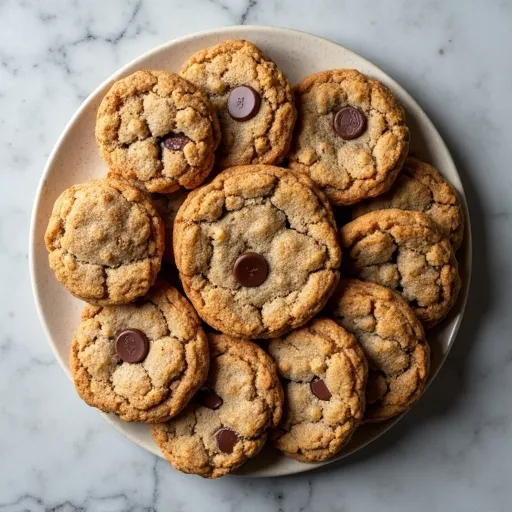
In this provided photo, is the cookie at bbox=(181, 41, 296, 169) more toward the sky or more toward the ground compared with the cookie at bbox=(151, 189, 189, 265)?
more toward the sky

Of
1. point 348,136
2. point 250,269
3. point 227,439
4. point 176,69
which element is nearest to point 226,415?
point 227,439

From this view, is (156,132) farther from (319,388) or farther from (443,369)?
(443,369)

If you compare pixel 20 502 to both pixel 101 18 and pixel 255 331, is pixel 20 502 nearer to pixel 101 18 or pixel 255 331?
pixel 255 331

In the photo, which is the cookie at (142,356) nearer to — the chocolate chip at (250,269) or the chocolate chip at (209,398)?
the chocolate chip at (209,398)

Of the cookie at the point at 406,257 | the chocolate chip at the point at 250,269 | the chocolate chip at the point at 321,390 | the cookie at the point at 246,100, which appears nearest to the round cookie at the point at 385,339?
the cookie at the point at 406,257

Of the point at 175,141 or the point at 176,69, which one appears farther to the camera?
the point at 176,69

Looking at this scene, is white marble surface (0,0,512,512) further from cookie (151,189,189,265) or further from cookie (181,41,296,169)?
cookie (151,189,189,265)

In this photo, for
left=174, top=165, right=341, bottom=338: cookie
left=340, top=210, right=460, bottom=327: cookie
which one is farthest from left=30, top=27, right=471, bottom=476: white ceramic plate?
left=174, top=165, right=341, bottom=338: cookie

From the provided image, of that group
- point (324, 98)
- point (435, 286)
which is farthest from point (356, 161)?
point (435, 286)
